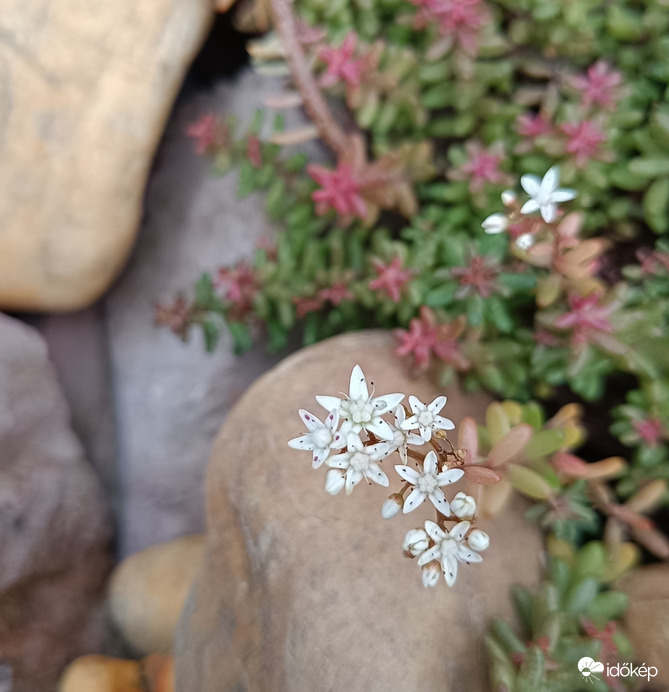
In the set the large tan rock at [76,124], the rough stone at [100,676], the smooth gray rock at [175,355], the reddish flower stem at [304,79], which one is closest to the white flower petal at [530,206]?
the reddish flower stem at [304,79]

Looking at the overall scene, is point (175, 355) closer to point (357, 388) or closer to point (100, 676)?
point (100, 676)

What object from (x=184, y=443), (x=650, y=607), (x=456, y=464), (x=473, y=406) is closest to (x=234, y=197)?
(x=184, y=443)

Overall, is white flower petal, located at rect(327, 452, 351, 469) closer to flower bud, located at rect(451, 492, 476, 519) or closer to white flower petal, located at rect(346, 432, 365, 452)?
white flower petal, located at rect(346, 432, 365, 452)

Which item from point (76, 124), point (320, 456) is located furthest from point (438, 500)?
point (76, 124)


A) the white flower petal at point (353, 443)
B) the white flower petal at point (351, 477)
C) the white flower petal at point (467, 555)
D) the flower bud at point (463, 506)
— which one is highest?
the white flower petal at point (353, 443)

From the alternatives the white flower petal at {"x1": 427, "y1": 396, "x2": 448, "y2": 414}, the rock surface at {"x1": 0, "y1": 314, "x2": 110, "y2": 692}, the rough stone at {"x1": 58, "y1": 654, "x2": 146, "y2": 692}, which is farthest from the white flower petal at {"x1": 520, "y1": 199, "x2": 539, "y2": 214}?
the rough stone at {"x1": 58, "y1": 654, "x2": 146, "y2": 692}

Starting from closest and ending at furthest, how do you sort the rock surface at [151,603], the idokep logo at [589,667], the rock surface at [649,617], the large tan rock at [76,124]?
the idokep logo at [589,667] < the rock surface at [649,617] < the large tan rock at [76,124] < the rock surface at [151,603]

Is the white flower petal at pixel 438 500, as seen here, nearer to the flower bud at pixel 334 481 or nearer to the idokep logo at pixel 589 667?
the flower bud at pixel 334 481

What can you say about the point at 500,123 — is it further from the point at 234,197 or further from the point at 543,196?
the point at 234,197
